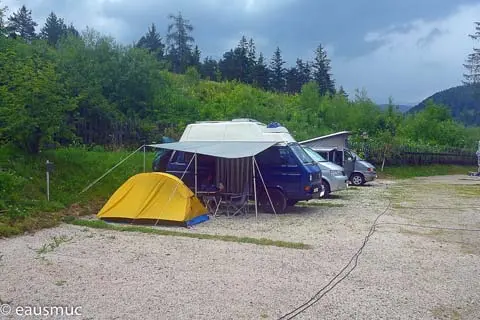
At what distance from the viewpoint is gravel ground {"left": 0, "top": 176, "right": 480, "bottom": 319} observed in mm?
5418

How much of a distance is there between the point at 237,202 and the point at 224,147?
4.81 ft

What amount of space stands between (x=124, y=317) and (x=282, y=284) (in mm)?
2139

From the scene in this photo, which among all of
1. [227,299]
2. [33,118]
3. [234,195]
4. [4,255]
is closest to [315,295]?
[227,299]

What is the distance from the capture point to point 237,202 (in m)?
12.6

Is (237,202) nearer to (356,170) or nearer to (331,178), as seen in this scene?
(331,178)

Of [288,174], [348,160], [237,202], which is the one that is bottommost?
[237,202]

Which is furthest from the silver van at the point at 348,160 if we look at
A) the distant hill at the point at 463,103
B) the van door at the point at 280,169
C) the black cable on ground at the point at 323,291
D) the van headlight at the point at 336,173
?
the distant hill at the point at 463,103

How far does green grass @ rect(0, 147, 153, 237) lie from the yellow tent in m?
1.39

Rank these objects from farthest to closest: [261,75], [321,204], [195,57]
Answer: [195,57], [261,75], [321,204]

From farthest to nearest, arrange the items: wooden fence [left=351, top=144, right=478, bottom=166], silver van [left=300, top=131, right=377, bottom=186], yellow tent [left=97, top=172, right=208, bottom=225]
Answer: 1. wooden fence [left=351, top=144, right=478, bottom=166]
2. silver van [left=300, top=131, right=377, bottom=186]
3. yellow tent [left=97, top=172, right=208, bottom=225]

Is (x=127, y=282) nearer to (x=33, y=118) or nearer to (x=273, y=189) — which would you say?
(x=273, y=189)

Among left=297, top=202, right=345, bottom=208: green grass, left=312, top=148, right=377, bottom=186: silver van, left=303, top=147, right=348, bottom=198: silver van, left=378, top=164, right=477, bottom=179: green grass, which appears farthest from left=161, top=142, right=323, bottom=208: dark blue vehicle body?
left=378, top=164, right=477, bottom=179: green grass

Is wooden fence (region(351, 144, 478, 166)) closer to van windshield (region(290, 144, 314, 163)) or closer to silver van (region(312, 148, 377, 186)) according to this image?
silver van (region(312, 148, 377, 186))

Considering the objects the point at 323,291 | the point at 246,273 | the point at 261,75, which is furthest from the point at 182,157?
the point at 261,75
